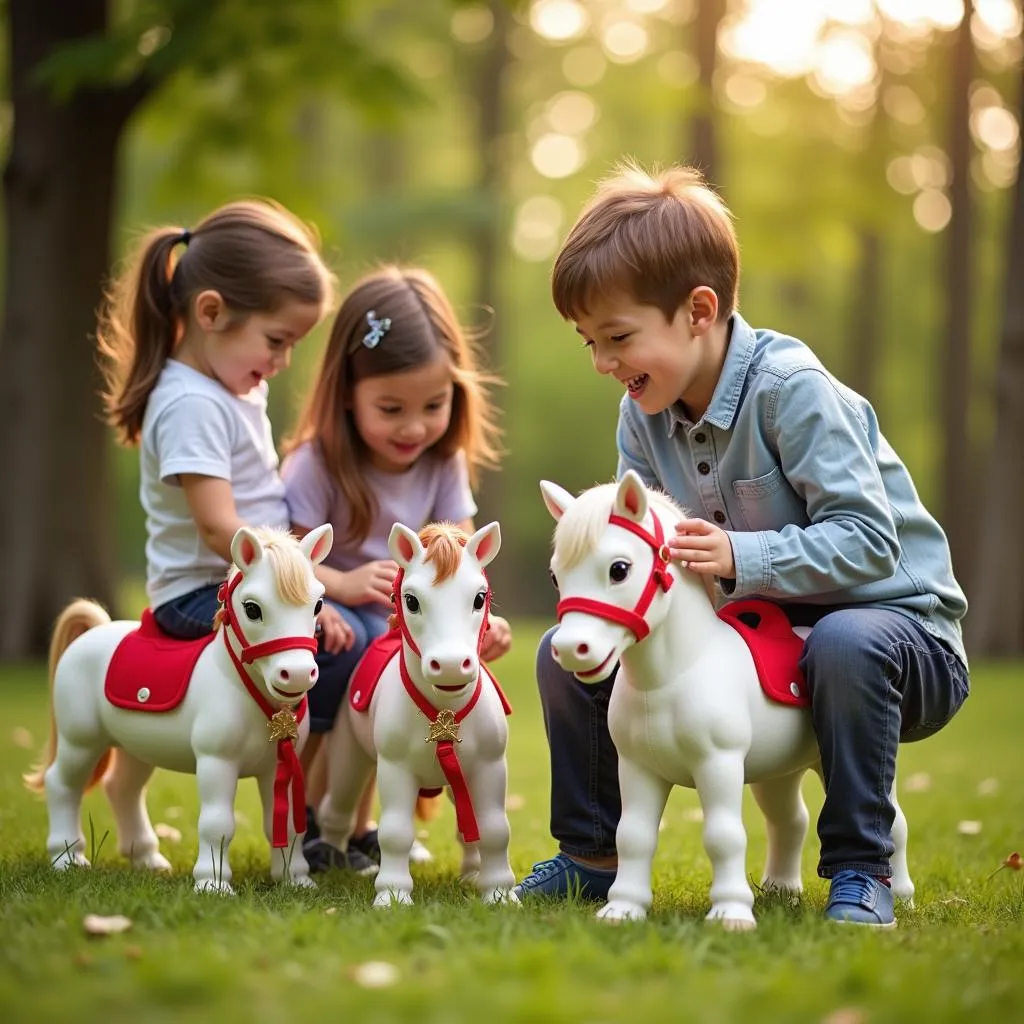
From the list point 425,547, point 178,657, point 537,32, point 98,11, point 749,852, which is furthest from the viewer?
point 537,32

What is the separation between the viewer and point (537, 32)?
21.0 m

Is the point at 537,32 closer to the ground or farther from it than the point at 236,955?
farther from it

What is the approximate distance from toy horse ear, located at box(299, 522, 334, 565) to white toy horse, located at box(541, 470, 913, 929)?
0.70 metres

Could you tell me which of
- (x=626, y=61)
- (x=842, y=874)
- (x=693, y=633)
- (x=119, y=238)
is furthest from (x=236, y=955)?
(x=626, y=61)

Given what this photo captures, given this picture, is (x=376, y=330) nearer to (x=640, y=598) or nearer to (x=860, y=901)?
(x=640, y=598)

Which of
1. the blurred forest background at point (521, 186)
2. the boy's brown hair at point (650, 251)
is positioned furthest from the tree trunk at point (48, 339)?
the boy's brown hair at point (650, 251)

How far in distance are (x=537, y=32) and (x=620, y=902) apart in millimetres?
19829

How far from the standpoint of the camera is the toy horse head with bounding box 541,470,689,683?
9.52 ft

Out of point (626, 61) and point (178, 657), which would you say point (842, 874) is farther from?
point (626, 61)

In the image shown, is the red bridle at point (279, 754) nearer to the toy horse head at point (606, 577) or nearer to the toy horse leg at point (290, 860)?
the toy horse leg at point (290, 860)

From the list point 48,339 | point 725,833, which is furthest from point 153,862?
point 48,339

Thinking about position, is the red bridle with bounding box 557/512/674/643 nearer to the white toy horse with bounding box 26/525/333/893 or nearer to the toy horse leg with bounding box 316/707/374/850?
the white toy horse with bounding box 26/525/333/893

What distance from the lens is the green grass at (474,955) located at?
2.24 m

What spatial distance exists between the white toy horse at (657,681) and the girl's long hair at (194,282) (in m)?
1.55
